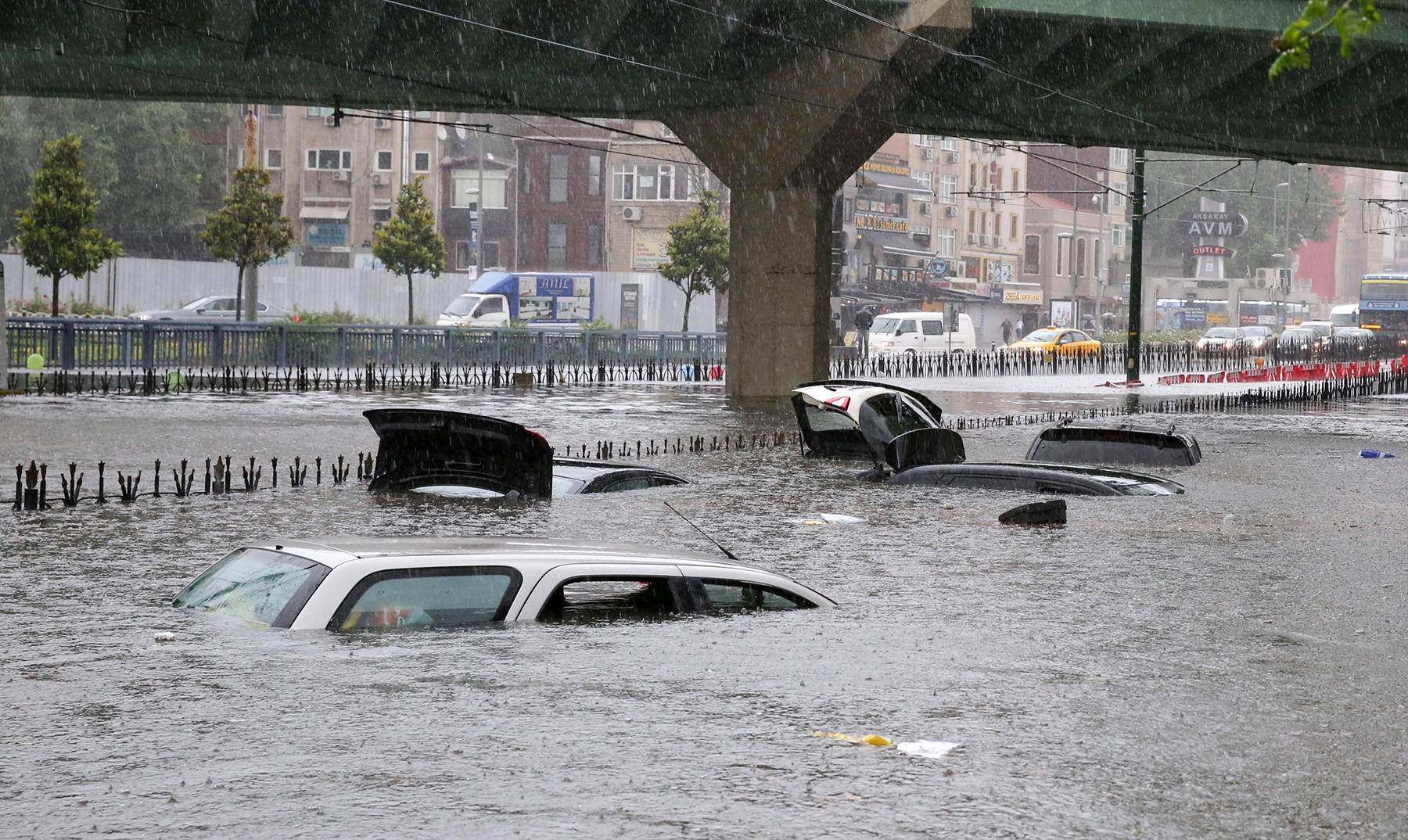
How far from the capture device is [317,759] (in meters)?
6.89

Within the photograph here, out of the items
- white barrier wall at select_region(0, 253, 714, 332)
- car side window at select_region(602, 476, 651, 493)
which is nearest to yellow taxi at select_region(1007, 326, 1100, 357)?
white barrier wall at select_region(0, 253, 714, 332)

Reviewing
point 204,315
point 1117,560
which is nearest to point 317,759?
point 1117,560

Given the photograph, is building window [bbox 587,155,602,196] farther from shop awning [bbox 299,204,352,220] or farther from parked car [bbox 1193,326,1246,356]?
parked car [bbox 1193,326,1246,356]

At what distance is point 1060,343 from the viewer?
63688mm

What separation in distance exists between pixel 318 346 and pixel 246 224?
4.23m

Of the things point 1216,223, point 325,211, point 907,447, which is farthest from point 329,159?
point 907,447

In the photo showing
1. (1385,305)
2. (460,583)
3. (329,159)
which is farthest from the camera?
(1385,305)

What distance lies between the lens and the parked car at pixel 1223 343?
217 feet

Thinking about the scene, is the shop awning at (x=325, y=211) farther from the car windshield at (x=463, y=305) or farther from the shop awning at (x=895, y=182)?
the shop awning at (x=895, y=182)

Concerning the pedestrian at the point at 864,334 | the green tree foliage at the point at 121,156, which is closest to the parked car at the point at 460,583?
the pedestrian at the point at 864,334

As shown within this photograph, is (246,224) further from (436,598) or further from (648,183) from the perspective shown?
(436,598)

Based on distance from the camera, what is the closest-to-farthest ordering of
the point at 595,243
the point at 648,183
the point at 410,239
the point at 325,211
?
the point at 410,239, the point at 648,183, the point at 325,211, the point at 595,243

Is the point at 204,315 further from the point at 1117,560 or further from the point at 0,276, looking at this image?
the point at 1117,560

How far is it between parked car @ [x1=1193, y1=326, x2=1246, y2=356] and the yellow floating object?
2302 inches
